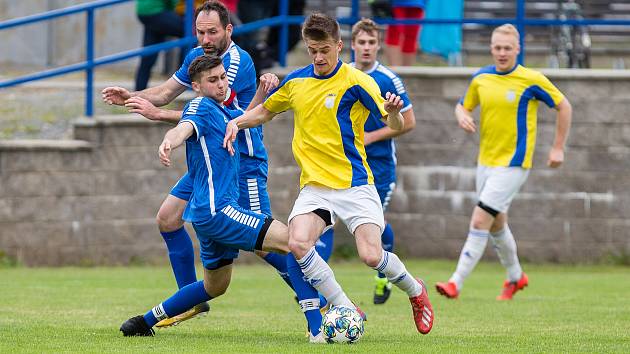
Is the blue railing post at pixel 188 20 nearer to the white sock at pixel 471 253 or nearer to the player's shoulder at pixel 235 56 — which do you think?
the white sock at pixel 471 253

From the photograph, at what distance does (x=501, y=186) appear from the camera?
1107cm

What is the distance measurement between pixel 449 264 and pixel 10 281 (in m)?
5.03

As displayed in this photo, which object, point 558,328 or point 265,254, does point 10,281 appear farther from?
point 558,328

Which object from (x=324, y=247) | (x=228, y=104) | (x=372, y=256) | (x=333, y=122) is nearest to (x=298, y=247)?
(x=372, y=256)

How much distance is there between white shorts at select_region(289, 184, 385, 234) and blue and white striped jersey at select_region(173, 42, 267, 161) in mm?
795

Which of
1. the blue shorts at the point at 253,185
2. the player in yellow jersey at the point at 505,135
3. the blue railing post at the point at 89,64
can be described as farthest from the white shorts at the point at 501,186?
the blue railing post at the point at 89,64

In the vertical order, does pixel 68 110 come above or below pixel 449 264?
above

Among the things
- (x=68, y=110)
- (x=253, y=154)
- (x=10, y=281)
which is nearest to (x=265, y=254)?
(x=253, y=154)

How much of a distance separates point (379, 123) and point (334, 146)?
282 cm

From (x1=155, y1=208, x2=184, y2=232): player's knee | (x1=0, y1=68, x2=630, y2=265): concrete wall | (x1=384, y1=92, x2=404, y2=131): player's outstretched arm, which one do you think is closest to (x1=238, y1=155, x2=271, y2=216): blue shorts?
(x1=155, y1=208, x2=184, y2=232): player's knee

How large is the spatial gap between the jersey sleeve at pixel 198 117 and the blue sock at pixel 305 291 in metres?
0.91

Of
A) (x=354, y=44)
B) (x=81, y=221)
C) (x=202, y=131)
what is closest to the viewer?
(x=202, y=131)

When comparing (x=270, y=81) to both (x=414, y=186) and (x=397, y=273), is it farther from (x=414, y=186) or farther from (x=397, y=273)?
(x=414, y=186)

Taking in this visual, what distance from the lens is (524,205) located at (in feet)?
47.8
